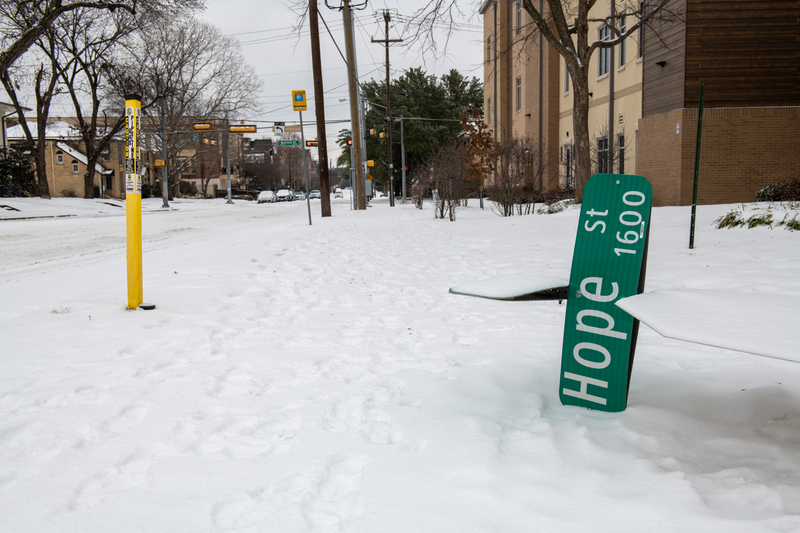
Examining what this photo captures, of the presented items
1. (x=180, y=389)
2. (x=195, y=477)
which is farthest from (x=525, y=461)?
(x=180, y=389)

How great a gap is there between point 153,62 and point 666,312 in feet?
144

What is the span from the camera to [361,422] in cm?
299

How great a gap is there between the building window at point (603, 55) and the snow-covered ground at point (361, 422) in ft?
59.2

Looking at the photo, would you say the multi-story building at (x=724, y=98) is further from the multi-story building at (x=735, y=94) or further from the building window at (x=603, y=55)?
the building window at (x=603, y=55)

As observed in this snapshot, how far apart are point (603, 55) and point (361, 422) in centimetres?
2277

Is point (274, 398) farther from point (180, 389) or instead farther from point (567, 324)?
point (567, 324)

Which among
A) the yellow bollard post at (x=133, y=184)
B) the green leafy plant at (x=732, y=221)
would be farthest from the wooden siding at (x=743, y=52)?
the yellow bollard post at (x=133, y=184)

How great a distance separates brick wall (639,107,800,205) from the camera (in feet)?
52.7

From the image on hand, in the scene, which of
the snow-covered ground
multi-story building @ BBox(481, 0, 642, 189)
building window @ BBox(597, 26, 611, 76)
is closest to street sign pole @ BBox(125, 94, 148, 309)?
the snow-covered ground

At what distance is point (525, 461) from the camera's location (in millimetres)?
2535

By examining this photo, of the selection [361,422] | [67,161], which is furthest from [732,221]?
[67,161]

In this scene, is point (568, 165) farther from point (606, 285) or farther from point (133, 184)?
point (606, 285)

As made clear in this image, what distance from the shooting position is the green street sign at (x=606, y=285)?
2.89 meters

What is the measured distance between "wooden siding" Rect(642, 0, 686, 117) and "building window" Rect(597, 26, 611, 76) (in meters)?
3.99
